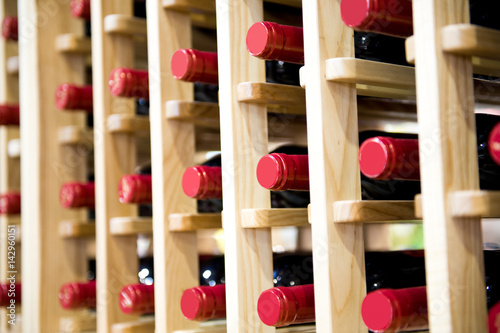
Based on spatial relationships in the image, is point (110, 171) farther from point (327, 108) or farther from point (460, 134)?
point (460, 134)

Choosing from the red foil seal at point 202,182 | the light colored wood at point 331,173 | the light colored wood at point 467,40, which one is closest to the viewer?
the light colored wood at point 467,40

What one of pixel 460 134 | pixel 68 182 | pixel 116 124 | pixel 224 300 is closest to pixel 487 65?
pixel 460 134

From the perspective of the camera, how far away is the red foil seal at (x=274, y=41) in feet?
2.04

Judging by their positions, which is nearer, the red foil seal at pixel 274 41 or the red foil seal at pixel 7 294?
the red foil seal at pixel 274 41

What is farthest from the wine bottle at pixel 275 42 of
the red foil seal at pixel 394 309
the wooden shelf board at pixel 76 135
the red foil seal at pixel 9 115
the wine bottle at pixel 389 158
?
the red foil seal at pixel 9 115

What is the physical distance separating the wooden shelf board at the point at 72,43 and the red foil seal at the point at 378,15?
0.58 m

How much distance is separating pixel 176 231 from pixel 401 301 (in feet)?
1.13

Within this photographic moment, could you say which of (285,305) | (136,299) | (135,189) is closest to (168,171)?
(135,189)

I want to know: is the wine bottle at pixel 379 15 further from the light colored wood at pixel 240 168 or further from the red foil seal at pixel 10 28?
the red foil seal at pixel 10 28

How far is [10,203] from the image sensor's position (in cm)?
112

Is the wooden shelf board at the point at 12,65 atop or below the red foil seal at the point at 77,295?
atop

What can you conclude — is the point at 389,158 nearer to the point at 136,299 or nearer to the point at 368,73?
the point at 368,73

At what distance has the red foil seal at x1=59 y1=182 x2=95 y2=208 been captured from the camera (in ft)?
3.17

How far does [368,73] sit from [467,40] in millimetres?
116
